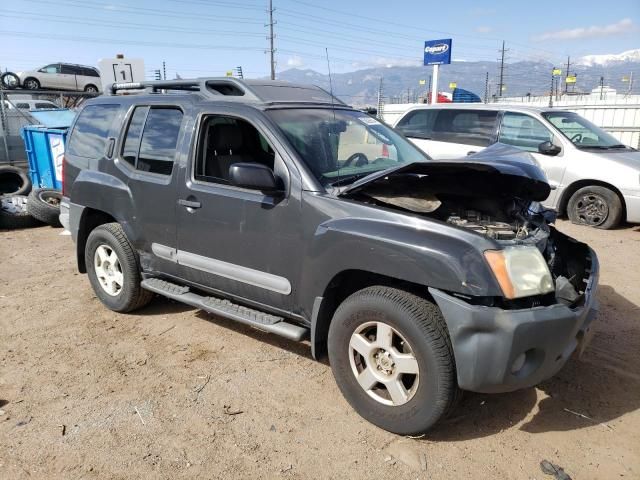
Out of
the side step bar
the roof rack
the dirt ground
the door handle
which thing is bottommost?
the dirt ground

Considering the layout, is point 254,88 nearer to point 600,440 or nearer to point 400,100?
point 600,440

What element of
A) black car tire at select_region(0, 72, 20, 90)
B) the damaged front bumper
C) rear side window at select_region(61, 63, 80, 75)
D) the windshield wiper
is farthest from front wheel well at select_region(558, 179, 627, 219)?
rear side window at select_region(61, 63, 80, 75)

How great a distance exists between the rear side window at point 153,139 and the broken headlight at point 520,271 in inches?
100

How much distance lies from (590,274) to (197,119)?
115 inches

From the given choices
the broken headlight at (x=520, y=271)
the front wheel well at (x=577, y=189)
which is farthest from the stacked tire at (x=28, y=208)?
the front wheel well at (x=577, y=189)

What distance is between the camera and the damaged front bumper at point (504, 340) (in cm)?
249

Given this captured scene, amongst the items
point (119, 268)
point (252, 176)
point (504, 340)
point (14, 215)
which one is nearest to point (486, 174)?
point (504, 340)

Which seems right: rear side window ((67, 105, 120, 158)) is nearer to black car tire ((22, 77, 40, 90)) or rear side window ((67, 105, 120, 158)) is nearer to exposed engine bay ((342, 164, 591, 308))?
exposed engine bay ((342, 164, 591, 308))

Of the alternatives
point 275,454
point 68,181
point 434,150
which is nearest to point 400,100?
point 434,150

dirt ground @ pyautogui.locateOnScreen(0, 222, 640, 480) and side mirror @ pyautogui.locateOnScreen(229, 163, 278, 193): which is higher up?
side mirror @ pyautogui.locateOnScreen(229, 163, 278, 193)

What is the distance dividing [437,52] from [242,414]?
14.8 meters

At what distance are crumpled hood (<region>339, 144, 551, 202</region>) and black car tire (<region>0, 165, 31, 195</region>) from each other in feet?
27.2

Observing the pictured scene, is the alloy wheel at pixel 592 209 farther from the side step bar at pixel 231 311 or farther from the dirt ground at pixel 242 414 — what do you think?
the side step bar at pixel 231 311

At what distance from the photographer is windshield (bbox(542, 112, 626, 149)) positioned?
7.99 meters
